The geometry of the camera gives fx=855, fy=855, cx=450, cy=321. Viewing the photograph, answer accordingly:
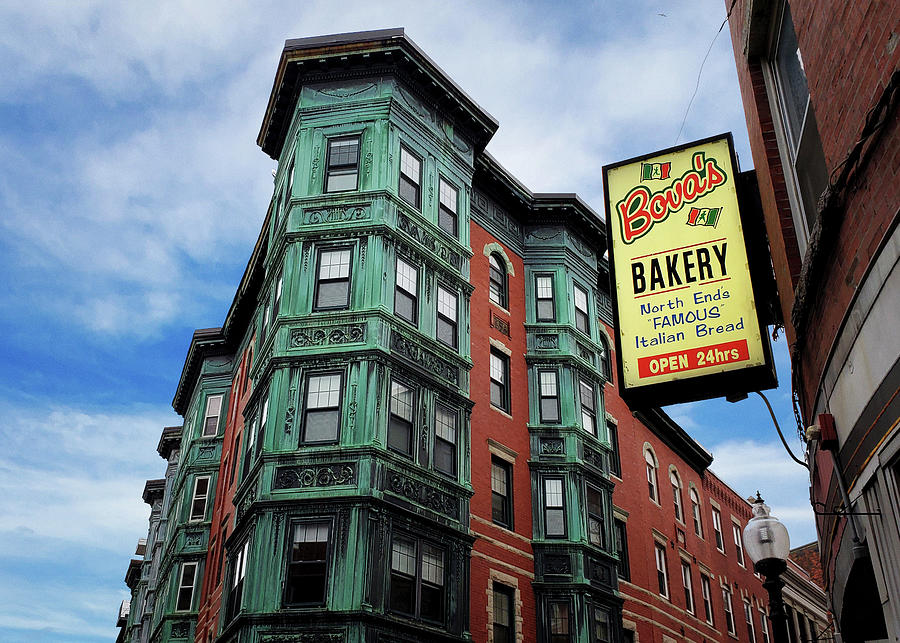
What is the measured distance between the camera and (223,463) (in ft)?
110

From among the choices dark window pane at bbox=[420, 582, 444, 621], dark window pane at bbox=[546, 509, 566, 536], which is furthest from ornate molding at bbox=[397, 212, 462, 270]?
dark window pane at bbox=[420, 582, 444, 621]

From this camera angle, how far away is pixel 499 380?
27312 millimetres

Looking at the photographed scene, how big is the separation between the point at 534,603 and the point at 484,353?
7.57 m

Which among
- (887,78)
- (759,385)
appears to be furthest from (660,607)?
(887,78)

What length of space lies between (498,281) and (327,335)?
8.76 m

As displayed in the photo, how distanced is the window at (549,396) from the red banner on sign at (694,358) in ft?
61.2

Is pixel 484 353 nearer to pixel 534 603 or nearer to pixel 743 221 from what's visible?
pixel 534 603

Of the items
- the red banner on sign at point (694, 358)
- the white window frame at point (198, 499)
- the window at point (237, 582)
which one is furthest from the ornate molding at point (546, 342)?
the red banner on sign at point (694, 358)

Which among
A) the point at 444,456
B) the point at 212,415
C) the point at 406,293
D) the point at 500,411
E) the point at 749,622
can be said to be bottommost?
the point at 749,622

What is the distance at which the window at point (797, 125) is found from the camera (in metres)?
8.16

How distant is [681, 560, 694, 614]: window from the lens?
116 feet

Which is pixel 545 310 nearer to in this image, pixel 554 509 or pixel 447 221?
pixel 447 221

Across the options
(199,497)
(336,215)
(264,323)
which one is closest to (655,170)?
(336,215)

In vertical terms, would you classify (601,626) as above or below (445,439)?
below
